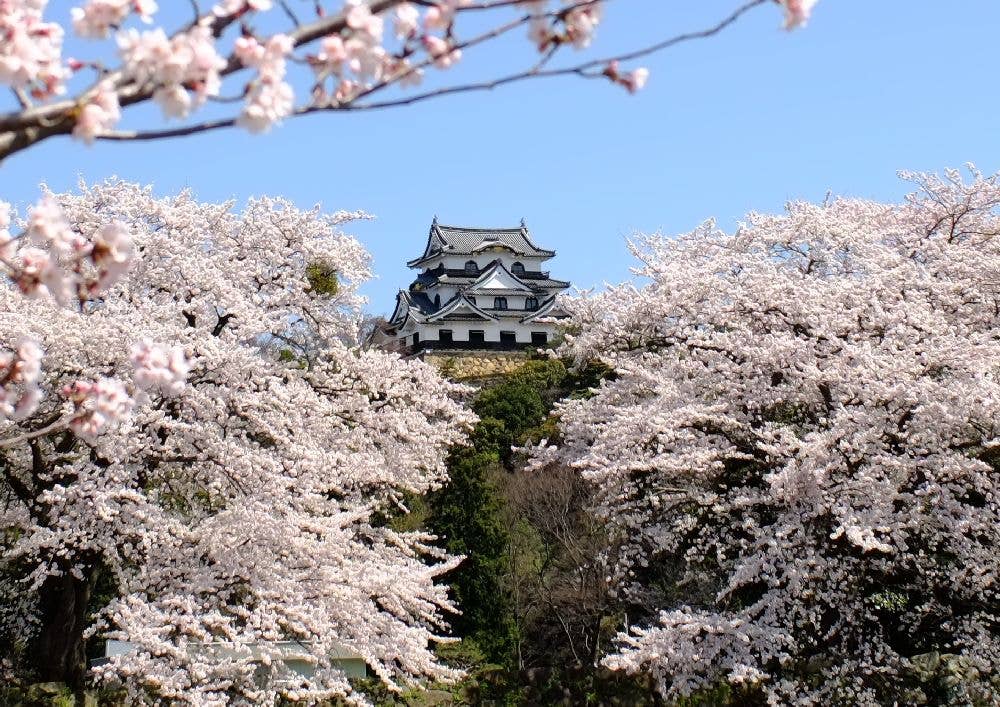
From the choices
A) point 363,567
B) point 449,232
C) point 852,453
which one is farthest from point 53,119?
point 449,232

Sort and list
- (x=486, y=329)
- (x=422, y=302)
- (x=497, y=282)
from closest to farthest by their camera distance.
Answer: (x=486, y=329), (x=497, y=282), (x=422, y=302)

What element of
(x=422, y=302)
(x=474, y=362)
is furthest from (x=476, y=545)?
(x=422, y=302)

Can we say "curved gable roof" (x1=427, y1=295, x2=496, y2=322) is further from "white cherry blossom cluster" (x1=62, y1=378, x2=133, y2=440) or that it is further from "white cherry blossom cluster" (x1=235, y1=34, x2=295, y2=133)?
"white cherry blossom cluster" (x1=235, y1=34, x2=295, y2=133)

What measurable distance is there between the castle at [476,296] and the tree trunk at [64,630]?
31724mm

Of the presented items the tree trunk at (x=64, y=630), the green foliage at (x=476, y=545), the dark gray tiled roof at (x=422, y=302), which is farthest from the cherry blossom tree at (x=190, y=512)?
the dark gray tiled roof at (x=422, y=302)

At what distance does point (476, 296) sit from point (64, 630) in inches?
1503

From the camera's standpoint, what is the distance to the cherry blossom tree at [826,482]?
33.2 ft

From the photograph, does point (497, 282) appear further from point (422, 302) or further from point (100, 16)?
point (100, 16)

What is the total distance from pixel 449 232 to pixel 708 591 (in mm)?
40104

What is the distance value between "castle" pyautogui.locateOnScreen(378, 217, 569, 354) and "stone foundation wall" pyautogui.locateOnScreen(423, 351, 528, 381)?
348 mm

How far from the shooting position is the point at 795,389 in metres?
11.4

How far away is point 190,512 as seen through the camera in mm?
12492

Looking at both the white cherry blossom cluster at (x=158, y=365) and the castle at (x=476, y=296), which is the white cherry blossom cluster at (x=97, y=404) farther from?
the castle at (x=476, y=296)

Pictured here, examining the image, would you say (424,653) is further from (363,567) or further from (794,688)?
(794,688)
